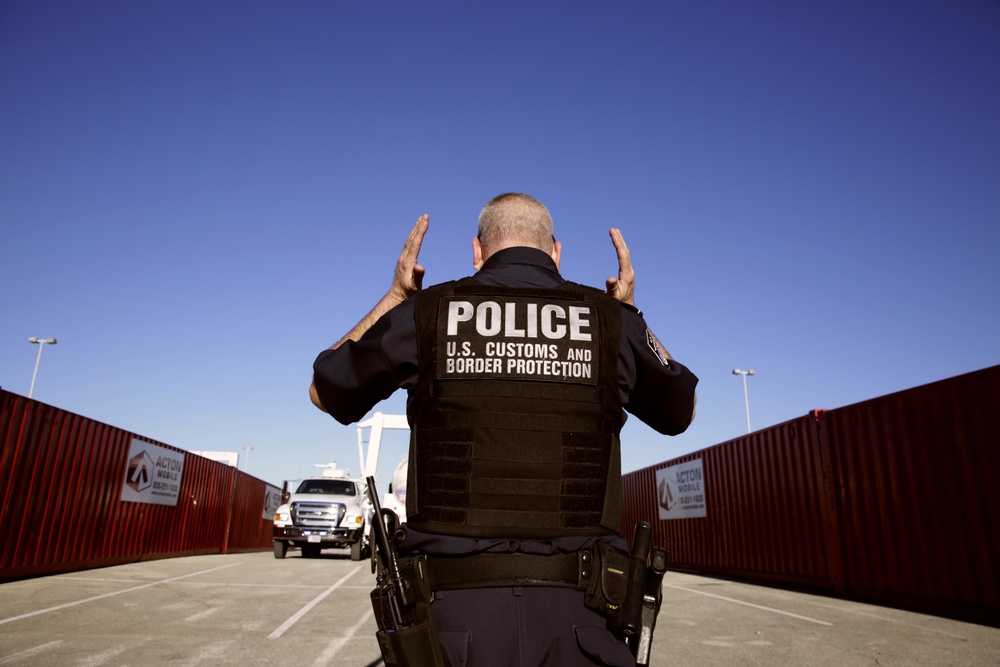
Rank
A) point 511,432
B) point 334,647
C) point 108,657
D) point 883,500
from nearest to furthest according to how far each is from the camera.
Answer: point 511,432 < point 108,657 < point 334,647 < point 883,500

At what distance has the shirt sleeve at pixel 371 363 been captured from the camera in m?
1.84

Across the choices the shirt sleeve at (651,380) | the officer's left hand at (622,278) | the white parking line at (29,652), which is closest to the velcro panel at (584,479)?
the shirt sleeve at (651,380)

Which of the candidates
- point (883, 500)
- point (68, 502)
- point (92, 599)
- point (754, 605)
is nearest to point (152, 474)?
point (68, 502)

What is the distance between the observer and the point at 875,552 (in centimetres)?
942

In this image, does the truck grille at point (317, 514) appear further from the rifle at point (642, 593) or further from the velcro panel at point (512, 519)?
the velcro panel at point (512, 519)

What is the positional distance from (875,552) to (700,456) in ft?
21.2

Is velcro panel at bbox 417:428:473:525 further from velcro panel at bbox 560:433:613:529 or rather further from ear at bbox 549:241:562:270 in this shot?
ear at bbox 549:241:562:270

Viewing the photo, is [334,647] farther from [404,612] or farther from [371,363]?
[371,363]

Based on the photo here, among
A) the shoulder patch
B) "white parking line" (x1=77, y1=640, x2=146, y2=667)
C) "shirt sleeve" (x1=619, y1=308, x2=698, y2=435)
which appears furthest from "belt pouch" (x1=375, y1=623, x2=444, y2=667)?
"white parking line" (x1=77, y1=640, x2=146, y2=667)

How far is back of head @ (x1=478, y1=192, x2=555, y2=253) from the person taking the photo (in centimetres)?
218

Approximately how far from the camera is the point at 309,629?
20.7 ft

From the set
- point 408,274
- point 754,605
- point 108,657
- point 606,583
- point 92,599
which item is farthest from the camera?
point 754,605

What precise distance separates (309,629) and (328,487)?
11634 mm

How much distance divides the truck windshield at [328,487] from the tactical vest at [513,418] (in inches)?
647
